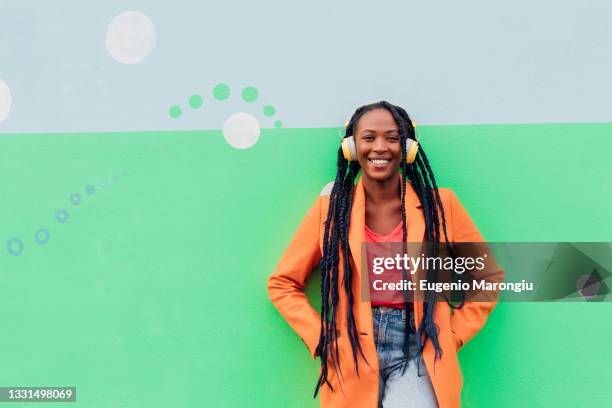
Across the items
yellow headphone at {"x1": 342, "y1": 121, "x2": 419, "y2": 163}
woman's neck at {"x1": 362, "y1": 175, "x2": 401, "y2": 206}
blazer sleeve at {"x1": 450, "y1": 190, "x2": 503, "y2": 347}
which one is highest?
→ yellow headphone at {"x1": 342, "y1": 121, "x2": 419, "y2": 163}

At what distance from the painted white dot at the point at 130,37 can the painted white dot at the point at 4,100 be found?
600mm

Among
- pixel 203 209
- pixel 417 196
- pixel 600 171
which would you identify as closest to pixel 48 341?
pixel 203 209

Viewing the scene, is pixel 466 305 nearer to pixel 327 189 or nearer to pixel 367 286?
pixel 367 286

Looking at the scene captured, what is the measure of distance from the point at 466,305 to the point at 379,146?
87cm

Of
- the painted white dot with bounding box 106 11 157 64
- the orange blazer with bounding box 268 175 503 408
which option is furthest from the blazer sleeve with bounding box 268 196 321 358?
the painted white dot with bounding box 106 11 157 64

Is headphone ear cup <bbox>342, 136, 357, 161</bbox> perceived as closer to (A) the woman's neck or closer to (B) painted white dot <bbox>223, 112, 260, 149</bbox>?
(A) the woman's neck

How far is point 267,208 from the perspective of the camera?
342 centimetres

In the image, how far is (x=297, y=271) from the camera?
3158mm

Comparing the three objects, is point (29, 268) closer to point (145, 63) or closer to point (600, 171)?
point (145, 63)

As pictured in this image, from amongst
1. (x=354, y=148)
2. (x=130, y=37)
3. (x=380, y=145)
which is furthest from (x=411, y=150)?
(x=130, y=37)

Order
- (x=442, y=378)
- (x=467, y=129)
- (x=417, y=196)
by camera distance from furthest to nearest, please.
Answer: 1. (x=467, y=129)
2. (x=417, y=196)
3. (x=442, y=378)

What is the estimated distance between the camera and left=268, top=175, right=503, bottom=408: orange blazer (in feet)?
9.52

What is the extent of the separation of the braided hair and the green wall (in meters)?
0.19

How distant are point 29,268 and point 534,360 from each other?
8.83ft
